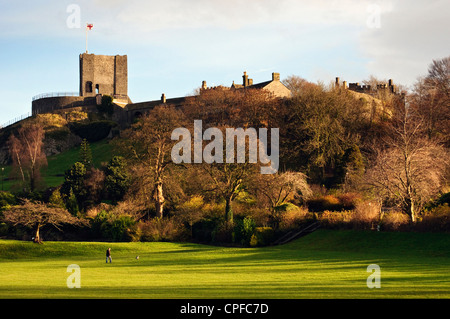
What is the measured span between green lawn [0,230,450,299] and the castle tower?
6933cm

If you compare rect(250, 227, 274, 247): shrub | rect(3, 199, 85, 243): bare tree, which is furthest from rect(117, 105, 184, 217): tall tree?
rect(250, 227, 274, 247): shrub

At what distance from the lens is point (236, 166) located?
45.4m

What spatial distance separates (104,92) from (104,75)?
3640 mm

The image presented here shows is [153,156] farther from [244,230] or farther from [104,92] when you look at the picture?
[104,92]

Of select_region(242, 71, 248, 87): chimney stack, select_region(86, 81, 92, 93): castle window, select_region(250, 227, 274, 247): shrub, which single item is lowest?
select_region(250, 227, 274, 247): shrub

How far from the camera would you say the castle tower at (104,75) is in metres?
108

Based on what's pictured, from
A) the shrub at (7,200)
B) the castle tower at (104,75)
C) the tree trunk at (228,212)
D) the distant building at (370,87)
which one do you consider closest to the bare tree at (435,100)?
the distant building at (370,87)

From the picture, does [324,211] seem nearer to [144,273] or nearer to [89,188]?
[144,273]

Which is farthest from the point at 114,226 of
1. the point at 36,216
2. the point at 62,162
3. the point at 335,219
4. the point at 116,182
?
the point at 62,162

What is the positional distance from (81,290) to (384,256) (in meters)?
16.9

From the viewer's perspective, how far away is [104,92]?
357 ft

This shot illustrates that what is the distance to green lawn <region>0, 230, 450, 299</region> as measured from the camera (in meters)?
17.9

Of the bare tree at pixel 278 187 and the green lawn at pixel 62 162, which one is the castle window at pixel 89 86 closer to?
the green lawn at pixel 62 162

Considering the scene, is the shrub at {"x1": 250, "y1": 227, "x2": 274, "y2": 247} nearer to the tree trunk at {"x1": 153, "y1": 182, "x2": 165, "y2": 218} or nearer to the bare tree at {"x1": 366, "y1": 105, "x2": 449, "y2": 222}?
the bare tree at {"x1": 366, "y1": 105, "x2": 449, "y2": 222}
